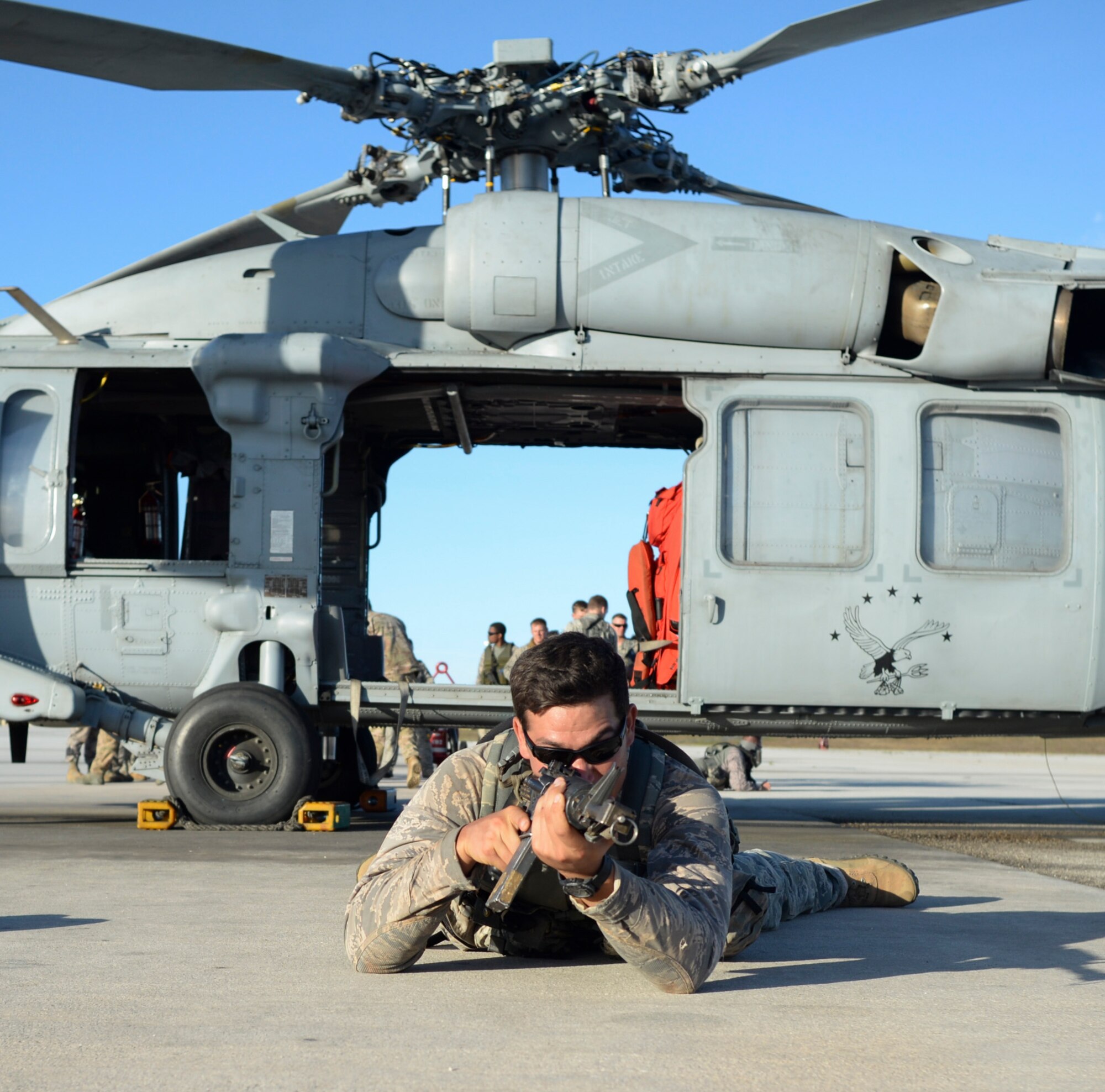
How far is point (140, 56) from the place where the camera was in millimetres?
6898

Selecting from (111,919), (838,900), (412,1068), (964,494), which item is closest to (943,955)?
(838,900)

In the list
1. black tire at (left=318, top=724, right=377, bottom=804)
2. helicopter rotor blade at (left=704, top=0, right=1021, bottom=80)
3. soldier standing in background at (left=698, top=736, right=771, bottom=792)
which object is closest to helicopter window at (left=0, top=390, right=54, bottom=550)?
black tire at (left=318, top=724, right=377, bottom=804)

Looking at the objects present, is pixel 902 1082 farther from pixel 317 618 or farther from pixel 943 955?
pixel 317 618

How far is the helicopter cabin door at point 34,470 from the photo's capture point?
7.86m

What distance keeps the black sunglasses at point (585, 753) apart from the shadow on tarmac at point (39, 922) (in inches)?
81.9

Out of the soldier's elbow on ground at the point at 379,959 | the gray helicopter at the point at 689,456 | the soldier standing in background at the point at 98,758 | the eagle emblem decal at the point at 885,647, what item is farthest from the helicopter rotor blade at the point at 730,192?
the soldier standing in background at the point at 98,758

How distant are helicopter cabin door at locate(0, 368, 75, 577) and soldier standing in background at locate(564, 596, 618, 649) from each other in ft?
14.2

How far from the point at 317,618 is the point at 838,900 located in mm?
4196

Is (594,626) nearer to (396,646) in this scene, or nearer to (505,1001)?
(396,646)

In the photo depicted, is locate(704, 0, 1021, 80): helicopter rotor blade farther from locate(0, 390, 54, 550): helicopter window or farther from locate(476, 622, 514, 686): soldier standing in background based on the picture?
locate(476, 622, 514, 686): soldier standing in background

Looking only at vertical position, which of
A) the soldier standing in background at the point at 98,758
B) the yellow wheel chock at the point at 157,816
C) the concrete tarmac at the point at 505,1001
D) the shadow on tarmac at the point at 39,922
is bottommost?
the soldier standing in background at the point at 98,758

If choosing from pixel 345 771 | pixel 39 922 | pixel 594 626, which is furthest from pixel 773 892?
pixel 594 626

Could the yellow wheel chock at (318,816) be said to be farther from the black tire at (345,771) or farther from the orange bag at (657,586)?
the orange bag at (657,586)

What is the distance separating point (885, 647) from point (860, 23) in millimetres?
3519
